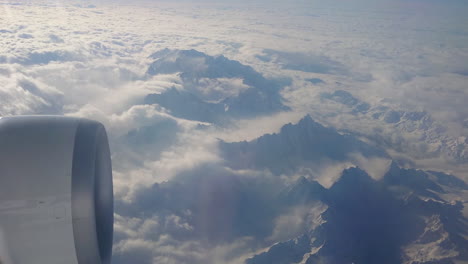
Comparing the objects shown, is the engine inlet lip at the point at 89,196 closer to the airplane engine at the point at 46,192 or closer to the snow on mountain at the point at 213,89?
the airplane engine at the point at 46,192

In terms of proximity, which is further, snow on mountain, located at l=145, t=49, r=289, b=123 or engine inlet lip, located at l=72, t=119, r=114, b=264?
snow on mountain, located at l=145, t=49, r=289, b=123

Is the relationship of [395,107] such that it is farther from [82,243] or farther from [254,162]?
[82,243]

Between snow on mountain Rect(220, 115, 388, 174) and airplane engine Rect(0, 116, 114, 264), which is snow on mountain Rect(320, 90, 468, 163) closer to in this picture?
snow on mountain Rect(220, 115, 388, 174)

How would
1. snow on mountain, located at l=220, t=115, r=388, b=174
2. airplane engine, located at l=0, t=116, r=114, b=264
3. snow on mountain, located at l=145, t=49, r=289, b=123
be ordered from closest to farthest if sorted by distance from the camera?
airplane engine, located at l=0, t=116, r=114, b=264
snow on mountain, located at l=220, t=115, r=388, b=174
snow on mountain, located at l=145, t=49, r=289, b=123

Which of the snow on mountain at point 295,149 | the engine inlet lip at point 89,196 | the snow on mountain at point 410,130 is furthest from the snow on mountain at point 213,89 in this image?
the engine inlet lip at point 89,196

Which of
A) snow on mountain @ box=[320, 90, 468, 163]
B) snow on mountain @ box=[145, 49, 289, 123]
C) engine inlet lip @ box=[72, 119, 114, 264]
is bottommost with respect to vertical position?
snow on mountain @ box=[320, 90, 468, 163]

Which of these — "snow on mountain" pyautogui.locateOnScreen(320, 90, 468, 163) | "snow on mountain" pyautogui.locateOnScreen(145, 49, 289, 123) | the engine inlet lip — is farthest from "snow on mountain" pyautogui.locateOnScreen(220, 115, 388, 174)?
the engine inlet lip

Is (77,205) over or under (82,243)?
over

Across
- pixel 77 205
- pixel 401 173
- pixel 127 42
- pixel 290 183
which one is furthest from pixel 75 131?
pixel 127 42
